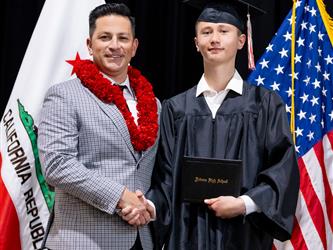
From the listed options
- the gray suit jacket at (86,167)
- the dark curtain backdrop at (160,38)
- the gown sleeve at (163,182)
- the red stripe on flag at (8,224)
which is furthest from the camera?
the dark curtain backdrop at (160,38)

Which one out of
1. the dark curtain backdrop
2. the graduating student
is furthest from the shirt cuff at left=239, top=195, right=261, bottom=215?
the dark curtain backdrop

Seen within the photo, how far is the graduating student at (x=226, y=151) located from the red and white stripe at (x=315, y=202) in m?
0.59

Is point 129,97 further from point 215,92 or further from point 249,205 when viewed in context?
point 249,205

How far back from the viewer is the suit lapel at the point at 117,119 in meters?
2.20

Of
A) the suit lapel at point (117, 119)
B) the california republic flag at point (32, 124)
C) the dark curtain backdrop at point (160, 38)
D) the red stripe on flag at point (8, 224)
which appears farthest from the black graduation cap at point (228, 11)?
the red stripe on flag at point (8, 224)

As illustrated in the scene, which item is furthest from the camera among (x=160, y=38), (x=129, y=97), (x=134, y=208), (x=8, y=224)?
(x=160, y=38)

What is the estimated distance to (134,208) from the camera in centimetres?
207

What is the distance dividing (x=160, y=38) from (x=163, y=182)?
149 centimetres

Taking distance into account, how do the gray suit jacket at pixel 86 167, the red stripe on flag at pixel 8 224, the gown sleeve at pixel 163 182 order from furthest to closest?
the red stripe on flag at pixel 8 224
the gown sleeve at pixel 163 182
the gray suit jacket at pixel 86 167

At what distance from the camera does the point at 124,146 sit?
2189 mm

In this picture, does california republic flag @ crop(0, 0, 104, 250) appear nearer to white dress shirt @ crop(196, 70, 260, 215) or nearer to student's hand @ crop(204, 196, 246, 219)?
white dress shirt @ crop(196, 70, 260, 215)

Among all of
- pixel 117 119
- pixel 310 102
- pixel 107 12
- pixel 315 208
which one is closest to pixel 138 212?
pixel 117 119

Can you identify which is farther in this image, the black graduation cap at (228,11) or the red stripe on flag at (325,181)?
the red stripe on flag at (325,181)

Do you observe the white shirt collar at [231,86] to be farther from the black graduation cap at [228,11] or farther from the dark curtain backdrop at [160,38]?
the dark curtain backdrop at [160,38]
